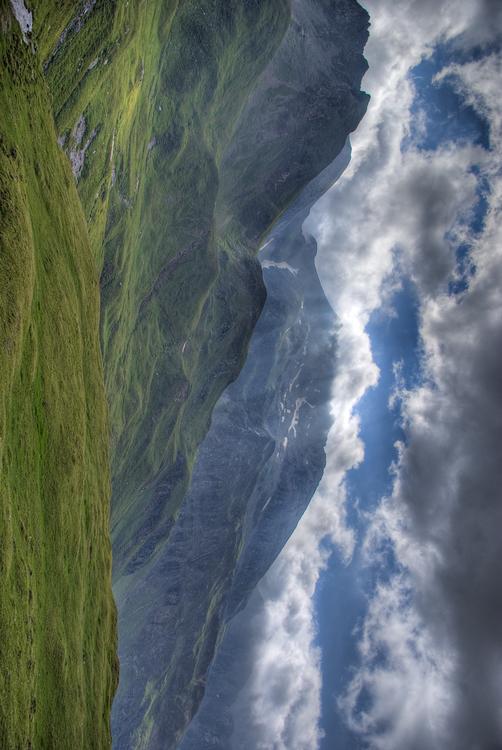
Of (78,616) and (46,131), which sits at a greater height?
(46,131)

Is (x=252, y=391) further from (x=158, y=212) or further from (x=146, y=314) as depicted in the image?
(x=158, y=212)

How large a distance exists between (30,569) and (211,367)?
101 m

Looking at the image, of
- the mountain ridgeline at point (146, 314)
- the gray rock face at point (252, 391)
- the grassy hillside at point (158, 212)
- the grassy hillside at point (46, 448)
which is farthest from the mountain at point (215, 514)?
the grassy hillside at point (46, 448)

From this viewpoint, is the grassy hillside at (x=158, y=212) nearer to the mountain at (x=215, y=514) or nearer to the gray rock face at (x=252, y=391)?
the gray rock face at (x=252, y=391)

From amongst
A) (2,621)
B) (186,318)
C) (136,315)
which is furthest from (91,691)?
(186,318)

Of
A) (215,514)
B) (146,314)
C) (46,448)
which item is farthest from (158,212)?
(215,514)

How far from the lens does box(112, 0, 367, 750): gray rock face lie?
115m

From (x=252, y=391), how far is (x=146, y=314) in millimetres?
77458

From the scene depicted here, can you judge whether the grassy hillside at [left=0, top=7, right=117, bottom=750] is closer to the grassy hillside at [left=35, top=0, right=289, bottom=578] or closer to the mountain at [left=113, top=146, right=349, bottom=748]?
the grassy hillside at [left=35, top=0, right=289, bottom=578]

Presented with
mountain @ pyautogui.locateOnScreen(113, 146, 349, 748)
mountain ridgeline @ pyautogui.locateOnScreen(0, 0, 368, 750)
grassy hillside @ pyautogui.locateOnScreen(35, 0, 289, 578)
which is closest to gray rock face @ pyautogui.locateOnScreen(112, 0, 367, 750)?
mountain @ pyautogui.locateOnScreen(113, 146, 349, 748)

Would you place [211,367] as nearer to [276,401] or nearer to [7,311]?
[276,401]

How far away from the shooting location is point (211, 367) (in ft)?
416

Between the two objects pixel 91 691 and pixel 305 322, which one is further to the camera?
pixel 305 322

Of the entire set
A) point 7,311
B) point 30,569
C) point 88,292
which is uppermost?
point 88,292
